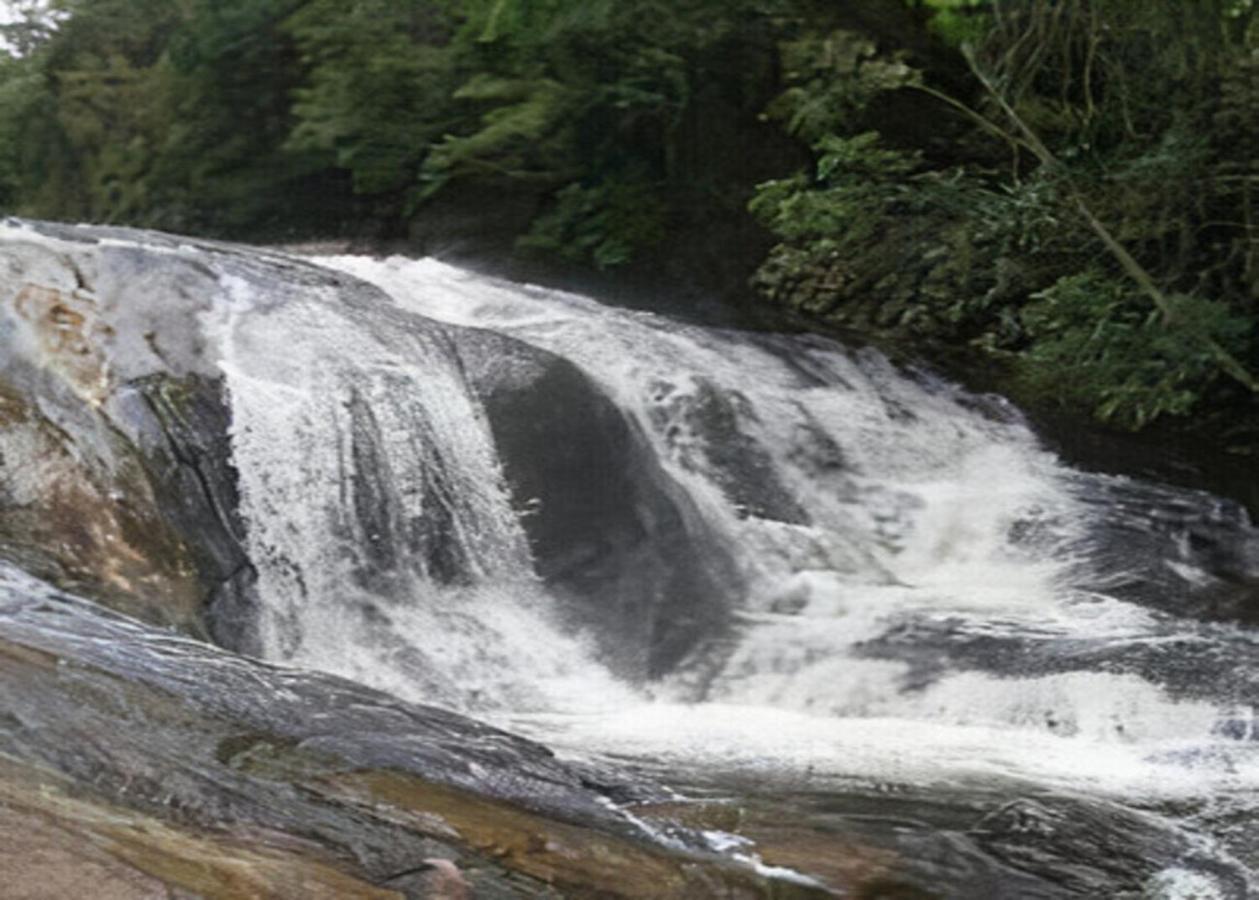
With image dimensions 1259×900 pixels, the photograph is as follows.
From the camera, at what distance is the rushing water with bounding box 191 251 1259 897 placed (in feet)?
22.0

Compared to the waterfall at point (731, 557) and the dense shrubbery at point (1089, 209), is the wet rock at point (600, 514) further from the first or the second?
the dense shrubbery at point (1089, 209)

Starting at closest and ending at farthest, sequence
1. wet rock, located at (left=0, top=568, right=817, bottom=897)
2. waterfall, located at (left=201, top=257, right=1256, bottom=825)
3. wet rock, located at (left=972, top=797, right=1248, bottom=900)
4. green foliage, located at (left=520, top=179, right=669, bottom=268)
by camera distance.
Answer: wet rock, located at (left=0, top=568, right=817, bottom=897)
wet rock, located at (left=972, top=797, right=1248, bottom=900)
waterfall, located at (left=201, top=257, right=1256, bottom=825)
green foliage, located at (left=520, top=179, right=669, bottom=268)

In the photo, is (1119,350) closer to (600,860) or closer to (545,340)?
(545,340)

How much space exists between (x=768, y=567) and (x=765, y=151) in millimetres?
5737

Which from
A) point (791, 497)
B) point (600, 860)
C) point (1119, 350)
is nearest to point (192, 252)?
point (791, 497)

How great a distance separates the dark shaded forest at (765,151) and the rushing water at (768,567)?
0.97 m

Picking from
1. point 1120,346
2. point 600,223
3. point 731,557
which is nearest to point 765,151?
point 600,223

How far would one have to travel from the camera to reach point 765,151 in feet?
44.2

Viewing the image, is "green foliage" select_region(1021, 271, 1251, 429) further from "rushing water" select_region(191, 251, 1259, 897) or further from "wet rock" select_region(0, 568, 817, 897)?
"wet rock" select_region(0, 568, 817, 897)

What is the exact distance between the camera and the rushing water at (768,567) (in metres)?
6.70

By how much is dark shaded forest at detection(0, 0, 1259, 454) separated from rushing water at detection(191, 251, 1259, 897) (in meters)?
0.97

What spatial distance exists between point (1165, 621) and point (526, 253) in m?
7.07

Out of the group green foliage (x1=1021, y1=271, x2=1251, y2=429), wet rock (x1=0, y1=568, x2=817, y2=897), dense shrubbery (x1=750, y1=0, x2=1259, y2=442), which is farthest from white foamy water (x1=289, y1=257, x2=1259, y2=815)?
wet rock (x1=0, y1=568, x2=817, y2=897)

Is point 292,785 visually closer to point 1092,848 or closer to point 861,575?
point 1092,848
